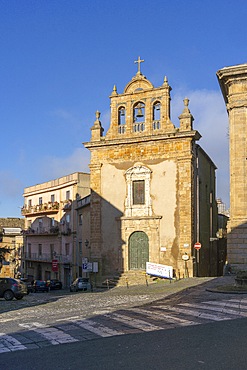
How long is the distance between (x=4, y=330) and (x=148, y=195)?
825 inches

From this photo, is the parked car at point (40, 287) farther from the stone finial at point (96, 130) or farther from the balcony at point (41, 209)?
the stone finial at point (96, 130)

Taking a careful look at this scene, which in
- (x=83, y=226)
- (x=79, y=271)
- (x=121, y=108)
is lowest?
(x=79, y=271)

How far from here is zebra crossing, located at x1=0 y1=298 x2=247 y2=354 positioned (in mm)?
9617

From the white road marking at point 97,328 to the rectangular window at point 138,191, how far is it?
66.9 feet

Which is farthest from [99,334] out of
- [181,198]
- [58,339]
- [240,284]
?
[181,198]

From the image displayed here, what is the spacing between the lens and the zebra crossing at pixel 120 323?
9.62 metres

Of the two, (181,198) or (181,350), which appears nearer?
(181,350)

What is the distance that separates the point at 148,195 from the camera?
31.7 metres

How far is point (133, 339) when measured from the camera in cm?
912

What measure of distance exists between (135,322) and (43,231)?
3960cm

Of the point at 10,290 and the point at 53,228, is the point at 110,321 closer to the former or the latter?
the point at 10,290

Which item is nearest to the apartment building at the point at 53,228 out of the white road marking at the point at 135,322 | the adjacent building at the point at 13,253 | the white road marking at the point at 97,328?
the adjacent building at the point at 13,253

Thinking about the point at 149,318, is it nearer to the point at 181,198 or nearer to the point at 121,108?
the point at 181,198

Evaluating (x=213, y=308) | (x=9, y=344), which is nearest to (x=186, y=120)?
(x=213, y=308)
